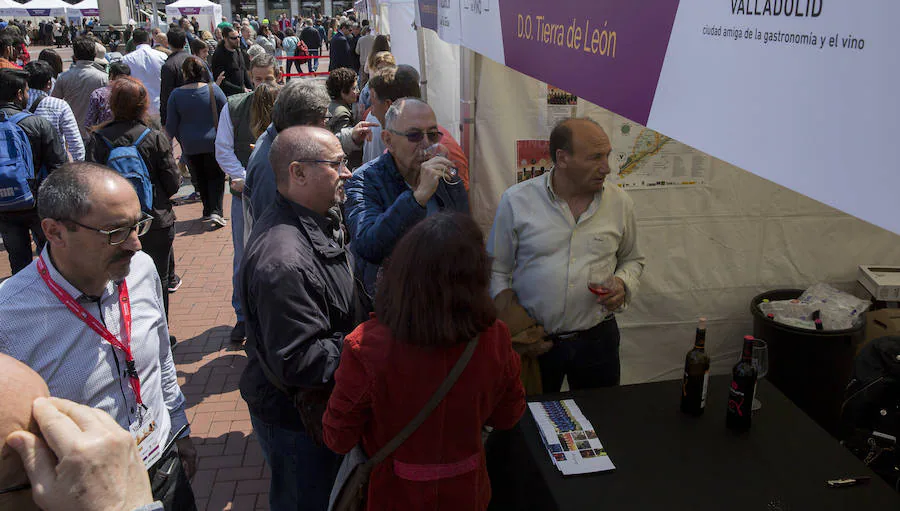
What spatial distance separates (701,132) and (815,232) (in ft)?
11.3

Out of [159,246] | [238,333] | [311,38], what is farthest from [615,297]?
[311,38]

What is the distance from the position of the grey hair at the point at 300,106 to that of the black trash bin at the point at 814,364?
9.86 feet

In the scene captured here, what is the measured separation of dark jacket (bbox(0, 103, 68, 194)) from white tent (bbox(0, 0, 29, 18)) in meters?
27.9

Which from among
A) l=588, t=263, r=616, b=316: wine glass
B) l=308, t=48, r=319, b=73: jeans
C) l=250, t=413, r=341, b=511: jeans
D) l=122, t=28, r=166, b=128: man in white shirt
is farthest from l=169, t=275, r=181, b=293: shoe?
l=308, t=48, r=319, b=73: jeans

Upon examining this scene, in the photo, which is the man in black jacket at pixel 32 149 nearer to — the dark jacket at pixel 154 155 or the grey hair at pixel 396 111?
the dark jacket at pixel 154 155

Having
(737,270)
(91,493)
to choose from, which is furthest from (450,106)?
(91,493)

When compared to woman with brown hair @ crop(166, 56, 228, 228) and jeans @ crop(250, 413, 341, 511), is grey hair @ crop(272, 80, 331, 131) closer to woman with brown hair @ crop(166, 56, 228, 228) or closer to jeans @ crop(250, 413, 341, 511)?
jeans @ crop(250, 413, 341, 511)

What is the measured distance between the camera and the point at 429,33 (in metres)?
6.08

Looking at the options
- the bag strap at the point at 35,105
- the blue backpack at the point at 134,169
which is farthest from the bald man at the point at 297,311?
the bag strap at the point at 35,105

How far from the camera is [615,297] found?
310cm

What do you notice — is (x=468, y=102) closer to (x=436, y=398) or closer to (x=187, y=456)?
(x=436, y=398)

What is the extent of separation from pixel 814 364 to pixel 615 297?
5.47 feet

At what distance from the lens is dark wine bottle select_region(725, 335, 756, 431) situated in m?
2.47

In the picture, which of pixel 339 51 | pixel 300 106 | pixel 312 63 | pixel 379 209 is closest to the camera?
pixel 379 209
